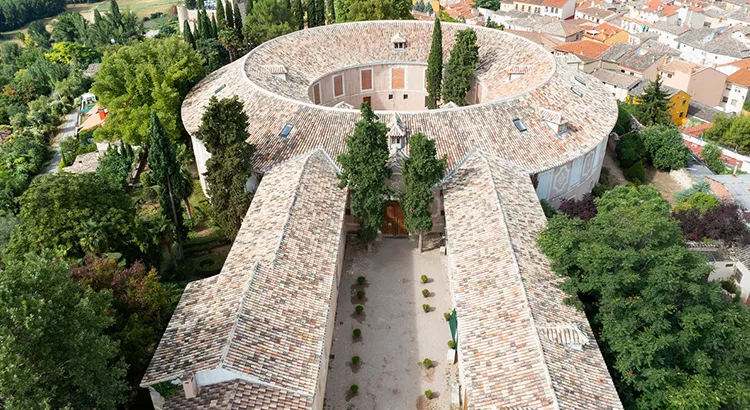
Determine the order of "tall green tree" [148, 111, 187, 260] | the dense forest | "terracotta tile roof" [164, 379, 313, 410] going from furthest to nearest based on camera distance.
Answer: the dense forest, "tall green tree" [148, 111, 187, 260], "terracotta tile roof" [164, 379, 313, 410]

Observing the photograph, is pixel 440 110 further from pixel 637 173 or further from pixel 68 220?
pixel 68 220

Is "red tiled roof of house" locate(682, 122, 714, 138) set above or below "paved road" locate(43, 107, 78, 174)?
below

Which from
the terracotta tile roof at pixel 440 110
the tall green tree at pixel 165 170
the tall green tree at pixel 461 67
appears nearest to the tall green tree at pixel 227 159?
the tall green tree at pixel 165 170

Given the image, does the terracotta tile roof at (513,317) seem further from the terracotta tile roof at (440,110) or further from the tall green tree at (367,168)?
the terracotta tile roof at (440,110)

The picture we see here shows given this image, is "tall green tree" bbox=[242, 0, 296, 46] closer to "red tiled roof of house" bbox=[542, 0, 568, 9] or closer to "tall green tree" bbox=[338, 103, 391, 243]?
"tall green tree" bbox=[338, 103, 391, 243]

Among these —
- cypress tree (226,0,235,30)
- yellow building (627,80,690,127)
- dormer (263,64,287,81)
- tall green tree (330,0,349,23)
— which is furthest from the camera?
yellow building (627,80,690,127)

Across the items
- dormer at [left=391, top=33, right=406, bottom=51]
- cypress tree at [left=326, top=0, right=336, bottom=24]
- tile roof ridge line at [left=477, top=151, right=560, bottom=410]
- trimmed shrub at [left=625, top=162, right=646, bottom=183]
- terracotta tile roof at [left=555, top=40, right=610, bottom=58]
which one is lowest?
terracotta tile roof at [left=555, top=40, right=610, bottom=58]

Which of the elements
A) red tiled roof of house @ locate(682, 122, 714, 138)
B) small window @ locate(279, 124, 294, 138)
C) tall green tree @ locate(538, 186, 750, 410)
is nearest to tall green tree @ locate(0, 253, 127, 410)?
tall green tree @ locate(538, 186, 750, 410)
